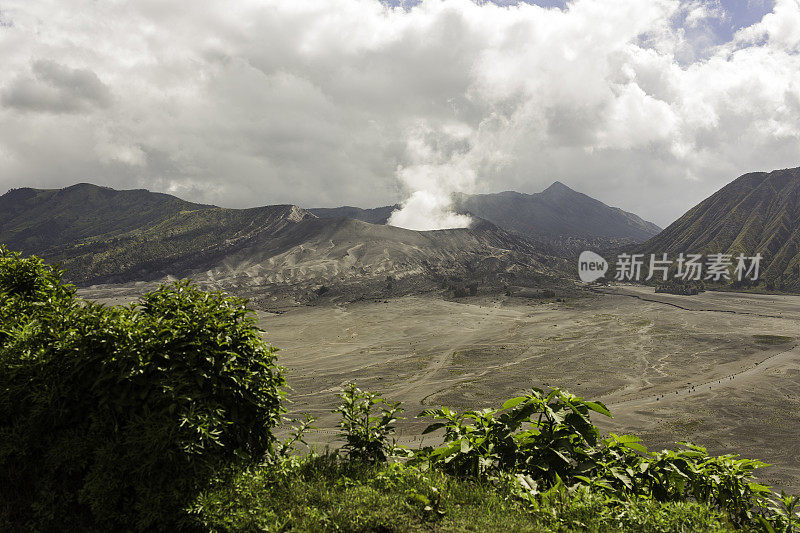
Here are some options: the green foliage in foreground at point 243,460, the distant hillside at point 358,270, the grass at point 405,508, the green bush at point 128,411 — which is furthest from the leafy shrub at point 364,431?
the distant hillside at point 358,270

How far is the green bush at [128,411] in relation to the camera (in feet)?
11.5

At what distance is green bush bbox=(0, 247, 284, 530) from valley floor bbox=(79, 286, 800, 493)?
792cm

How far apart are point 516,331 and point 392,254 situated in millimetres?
108237

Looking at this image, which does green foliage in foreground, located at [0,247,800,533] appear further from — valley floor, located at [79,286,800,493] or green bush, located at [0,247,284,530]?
valley floor, located at [79,286,800,493]

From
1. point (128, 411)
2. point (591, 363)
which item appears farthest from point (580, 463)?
point (591, 363)

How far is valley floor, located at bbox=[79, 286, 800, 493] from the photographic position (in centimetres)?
3528

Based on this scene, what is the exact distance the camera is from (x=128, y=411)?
3.73 meters

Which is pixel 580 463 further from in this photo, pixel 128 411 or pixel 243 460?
pixel 128 411

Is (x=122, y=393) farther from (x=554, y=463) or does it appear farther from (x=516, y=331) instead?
(x=516, y=331)

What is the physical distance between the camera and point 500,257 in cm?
19475

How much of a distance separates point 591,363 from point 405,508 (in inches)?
2446

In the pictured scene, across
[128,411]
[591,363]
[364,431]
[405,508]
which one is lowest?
[591,363]

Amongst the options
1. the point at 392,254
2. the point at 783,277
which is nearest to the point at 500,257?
the point at 392,254

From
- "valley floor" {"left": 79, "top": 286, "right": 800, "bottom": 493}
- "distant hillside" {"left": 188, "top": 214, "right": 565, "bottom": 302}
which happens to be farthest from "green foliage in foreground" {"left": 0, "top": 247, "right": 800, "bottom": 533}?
"distant hillside" {"left": 188, "top": 214, "right": 565, "bottom": 302}
